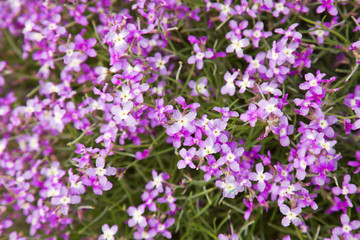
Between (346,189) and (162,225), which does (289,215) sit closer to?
(346,189)

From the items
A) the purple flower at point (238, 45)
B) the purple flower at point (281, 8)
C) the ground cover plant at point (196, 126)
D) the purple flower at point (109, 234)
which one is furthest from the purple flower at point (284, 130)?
the purple flower at point (109, 234)

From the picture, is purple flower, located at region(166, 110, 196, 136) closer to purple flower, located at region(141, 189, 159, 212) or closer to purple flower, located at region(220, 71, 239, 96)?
Answer: purple flower, located at region(220, 71, 239, 96)

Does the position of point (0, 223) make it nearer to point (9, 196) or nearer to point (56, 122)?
point (9, 196)

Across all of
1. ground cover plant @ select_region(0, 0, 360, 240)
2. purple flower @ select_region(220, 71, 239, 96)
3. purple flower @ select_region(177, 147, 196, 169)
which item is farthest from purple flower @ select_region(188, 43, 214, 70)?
purple flower @ select_region(177, 147, 196, 169)

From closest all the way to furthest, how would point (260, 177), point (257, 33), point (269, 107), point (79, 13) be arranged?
point (269, 107)
point (260, 177)
point (257, 33)
point (79, 13)

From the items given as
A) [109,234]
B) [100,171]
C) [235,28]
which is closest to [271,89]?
[235,28]

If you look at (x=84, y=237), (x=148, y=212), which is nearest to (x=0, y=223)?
(x=84, y=237)

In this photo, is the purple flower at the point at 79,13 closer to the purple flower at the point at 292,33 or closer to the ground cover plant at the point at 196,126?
the ground cover plant at the point at 196,126
